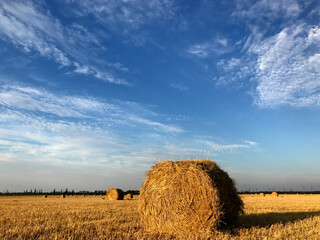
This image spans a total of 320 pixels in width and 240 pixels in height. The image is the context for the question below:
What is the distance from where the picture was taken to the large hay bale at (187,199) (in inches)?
287

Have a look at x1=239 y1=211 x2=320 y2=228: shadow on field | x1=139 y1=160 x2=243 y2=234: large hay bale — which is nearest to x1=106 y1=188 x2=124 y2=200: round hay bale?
x1=239 y1=211 x2=320 y2=228: shadow on field

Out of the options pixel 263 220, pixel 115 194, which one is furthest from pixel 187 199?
pixel 115 194

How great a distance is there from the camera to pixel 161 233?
7516 millimetres

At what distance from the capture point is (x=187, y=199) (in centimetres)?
753

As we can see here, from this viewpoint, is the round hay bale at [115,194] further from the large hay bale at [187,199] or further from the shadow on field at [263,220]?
the large hay bale at [187,199]

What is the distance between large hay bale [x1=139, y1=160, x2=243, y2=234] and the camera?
728 centimetres

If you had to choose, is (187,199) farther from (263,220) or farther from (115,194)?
(115,194)

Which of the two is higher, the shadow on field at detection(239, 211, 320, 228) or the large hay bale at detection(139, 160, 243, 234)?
the large hay bale at detection(139, 160, 243, 234)

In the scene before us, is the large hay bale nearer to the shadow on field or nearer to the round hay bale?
the shadow on field

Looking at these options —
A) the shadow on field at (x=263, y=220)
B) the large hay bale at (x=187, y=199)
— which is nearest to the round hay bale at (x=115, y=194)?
the shadow on field at (x=263, y=220)

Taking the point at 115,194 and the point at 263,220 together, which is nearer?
the point at 263,220

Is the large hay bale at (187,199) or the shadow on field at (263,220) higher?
the large hay bale at (187,199)

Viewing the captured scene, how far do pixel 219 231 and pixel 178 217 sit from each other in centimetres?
113

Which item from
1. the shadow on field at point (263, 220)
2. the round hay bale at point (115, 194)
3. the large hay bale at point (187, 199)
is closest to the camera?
the large hay bale at point (187, 199)
